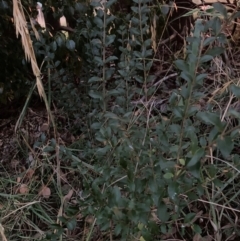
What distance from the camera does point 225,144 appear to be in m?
0.73

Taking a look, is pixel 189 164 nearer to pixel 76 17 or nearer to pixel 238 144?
pixel 238 144

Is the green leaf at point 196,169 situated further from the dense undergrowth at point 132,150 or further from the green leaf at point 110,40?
the green leaf at point 110,40

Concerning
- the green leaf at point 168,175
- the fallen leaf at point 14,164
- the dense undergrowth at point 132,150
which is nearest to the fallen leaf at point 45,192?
the dense undergrowth at point 132,150

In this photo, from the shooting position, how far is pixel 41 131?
1940 millimetres

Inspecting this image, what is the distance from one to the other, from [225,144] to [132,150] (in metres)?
0.38

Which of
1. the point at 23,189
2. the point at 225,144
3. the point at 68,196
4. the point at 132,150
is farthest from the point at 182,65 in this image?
the point at 23,189

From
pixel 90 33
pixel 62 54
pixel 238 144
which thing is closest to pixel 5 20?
pixel 62 54

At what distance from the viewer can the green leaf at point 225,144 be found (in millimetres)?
727

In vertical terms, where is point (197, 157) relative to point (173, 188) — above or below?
above

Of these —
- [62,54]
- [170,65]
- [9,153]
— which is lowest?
[9,153]

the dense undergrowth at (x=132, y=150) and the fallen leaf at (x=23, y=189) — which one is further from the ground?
the dense undergrowth at (x=132, y=150)

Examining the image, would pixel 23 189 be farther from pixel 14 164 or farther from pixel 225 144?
pixel 225 144

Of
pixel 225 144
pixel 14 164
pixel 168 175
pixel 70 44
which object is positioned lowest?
pixel 14 164

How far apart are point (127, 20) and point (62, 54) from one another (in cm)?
28
